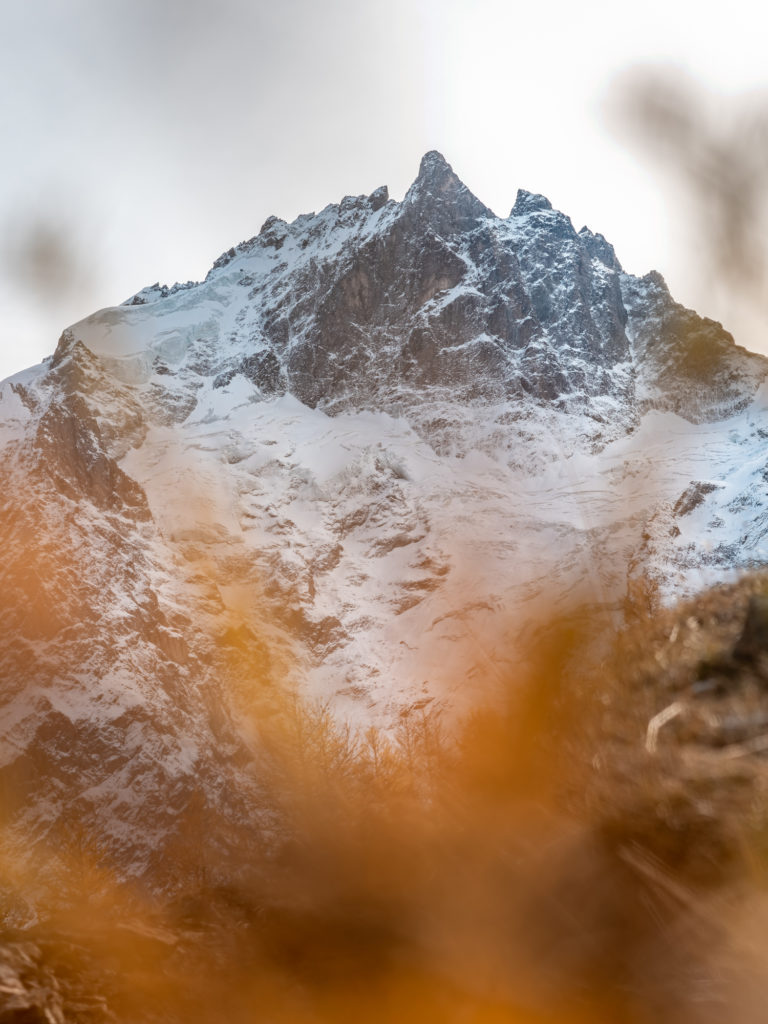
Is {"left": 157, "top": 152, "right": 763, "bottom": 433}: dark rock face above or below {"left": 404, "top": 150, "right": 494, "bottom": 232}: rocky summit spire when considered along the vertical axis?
below

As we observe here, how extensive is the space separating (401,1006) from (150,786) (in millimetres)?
32569

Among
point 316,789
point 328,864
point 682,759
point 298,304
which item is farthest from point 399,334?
point 682,759

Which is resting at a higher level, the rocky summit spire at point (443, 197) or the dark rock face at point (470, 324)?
the rocky summit spire at point (443, 197)

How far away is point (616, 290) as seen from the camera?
338 feet

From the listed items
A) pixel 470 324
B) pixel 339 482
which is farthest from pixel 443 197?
pixel 339 482

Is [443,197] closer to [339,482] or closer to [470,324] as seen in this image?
[470,324]

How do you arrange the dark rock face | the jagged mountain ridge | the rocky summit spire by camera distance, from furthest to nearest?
the rocky summit spire → the dark rock face → the jagged mountain ridge

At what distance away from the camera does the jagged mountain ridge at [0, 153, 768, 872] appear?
52.1 metres

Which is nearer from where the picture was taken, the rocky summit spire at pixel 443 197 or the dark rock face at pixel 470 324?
the dark rock face at pixel 470 324

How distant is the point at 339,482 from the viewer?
77.6 meters

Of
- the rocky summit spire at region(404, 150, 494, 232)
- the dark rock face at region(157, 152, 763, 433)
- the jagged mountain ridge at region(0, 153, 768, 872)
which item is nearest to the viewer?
the jagged mountain ridge at region(0, 153, 768, 872)

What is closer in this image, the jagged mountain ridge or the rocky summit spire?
the jagged mountain ridge

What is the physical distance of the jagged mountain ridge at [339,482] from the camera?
171ft

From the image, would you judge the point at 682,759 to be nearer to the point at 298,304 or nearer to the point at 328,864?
the point at 328,864
